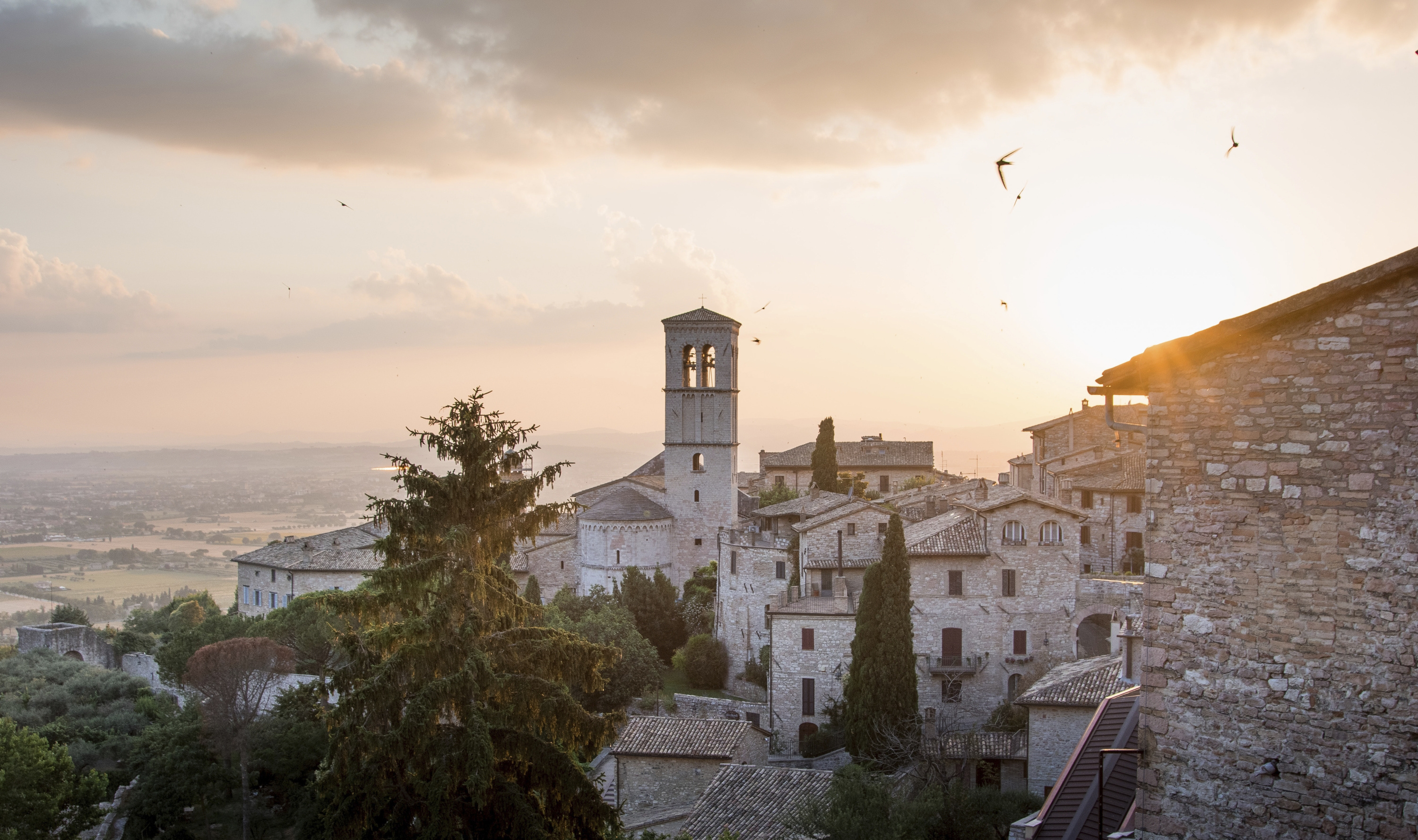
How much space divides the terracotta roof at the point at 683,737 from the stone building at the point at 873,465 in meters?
29.1

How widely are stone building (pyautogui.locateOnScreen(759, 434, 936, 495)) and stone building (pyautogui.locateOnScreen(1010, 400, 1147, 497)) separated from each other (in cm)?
761

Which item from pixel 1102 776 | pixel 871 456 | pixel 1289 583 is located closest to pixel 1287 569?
pixel 1289 583

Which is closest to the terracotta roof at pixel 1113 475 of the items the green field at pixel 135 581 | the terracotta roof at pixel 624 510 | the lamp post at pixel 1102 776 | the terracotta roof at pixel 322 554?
the terracotta roof at pixel 624 510

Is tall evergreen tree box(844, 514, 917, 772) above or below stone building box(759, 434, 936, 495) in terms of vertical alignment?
below

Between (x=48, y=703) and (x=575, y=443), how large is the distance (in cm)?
14150

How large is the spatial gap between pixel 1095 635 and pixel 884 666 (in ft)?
24.4

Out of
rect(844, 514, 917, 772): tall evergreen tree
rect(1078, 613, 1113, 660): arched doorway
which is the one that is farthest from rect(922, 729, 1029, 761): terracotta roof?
rect(1078, 613, 1113, 660): arched doorway

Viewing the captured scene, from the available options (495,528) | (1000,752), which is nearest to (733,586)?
(1000,752)

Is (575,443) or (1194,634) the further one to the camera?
(575,443)

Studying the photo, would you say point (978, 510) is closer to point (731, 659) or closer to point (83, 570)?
point (731, 659)

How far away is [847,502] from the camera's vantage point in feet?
104

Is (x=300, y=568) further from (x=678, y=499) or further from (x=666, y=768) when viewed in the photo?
(x=666, y=768)

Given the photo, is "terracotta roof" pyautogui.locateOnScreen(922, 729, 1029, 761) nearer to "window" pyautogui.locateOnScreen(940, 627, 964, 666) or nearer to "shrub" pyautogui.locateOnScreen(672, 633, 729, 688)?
"window" pyautogui.locateOnScreen(940, 627, 964, 666)

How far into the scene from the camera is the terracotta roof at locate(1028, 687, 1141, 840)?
8.17m
